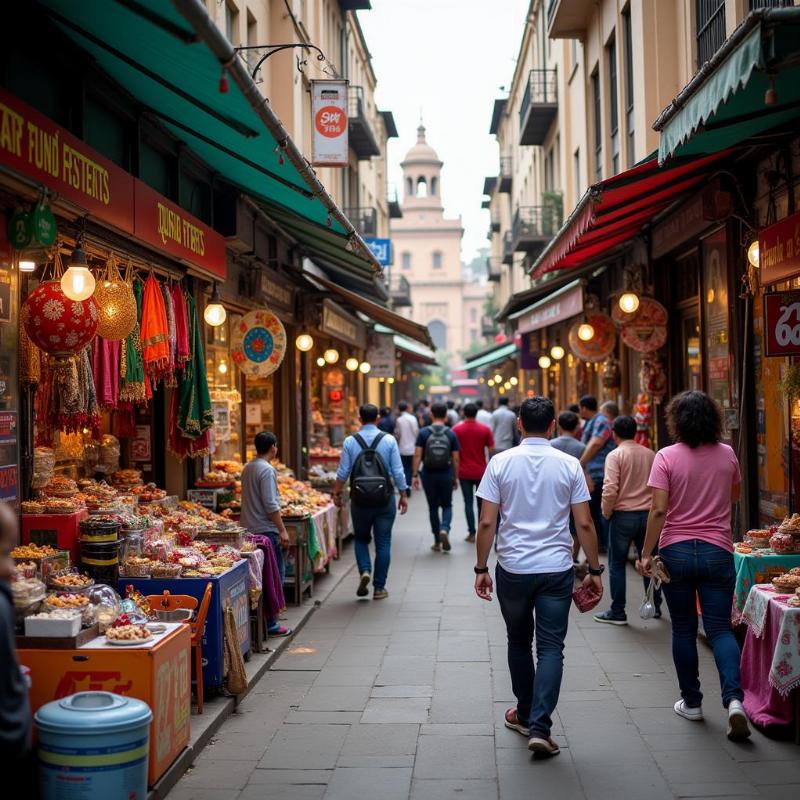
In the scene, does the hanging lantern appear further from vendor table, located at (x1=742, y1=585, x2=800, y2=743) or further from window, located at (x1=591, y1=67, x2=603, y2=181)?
window, located at (x1=591, y1=67, x2=603, y2=181)

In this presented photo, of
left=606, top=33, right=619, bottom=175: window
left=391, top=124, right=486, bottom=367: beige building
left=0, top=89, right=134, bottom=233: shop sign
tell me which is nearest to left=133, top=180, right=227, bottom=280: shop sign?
left=0, top=89, right=134, bottom=233: shop sign

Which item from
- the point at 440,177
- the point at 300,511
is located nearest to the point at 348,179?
the point at 300,511

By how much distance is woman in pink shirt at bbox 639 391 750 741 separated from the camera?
6.13 meters

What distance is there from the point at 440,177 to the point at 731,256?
262 feet

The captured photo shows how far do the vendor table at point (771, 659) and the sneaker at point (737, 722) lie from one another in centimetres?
19

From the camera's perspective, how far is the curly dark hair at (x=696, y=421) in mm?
6305

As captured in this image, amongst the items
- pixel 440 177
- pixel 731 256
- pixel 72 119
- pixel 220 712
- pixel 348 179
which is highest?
pixel 440 177

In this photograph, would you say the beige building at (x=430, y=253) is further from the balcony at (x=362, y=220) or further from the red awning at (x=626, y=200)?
the red awning at (x=626, y=200)

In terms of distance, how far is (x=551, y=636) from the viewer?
572 cm

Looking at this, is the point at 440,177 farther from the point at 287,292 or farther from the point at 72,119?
the point at 72,119

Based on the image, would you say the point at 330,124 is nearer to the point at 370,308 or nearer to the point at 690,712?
the point at 370,308

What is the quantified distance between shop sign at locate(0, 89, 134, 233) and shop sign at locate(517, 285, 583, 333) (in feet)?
30.8

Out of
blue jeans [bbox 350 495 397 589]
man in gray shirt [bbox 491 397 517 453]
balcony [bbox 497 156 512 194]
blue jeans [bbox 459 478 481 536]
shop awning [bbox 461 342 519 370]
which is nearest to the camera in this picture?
blue jeans [bbox 350 495 397 589]

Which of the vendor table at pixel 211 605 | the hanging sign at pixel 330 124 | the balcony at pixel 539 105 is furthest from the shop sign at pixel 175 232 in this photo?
the balcony at pixel 539 105
